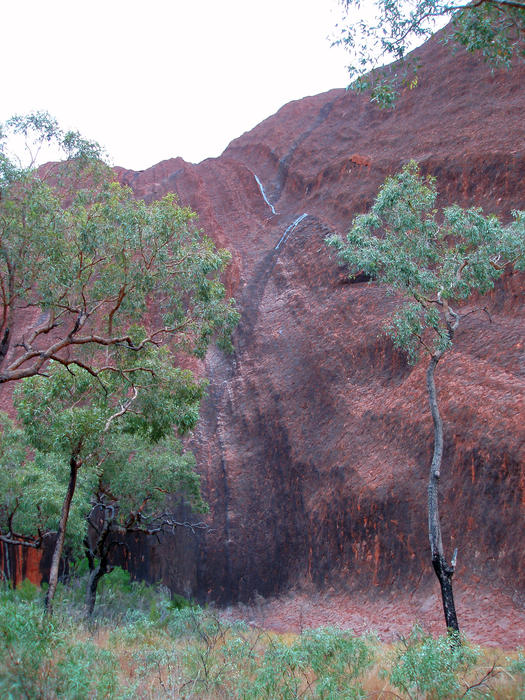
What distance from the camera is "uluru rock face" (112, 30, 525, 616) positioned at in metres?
14.8

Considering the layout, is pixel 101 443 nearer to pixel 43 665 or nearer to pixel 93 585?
pixel 43 665

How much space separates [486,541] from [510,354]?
5.51 metres

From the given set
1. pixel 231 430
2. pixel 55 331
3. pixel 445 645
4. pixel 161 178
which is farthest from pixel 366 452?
pixel 161 178

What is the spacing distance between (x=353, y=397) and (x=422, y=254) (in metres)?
7.82

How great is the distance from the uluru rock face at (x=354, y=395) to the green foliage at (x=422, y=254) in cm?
369

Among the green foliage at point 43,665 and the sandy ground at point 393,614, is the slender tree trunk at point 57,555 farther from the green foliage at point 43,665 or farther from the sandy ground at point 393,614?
the sandy ground at point 393,614

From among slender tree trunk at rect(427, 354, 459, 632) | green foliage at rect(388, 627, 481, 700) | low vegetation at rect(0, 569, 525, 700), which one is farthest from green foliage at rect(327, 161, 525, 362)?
green foliage at rect(388, 627, 481, 700)

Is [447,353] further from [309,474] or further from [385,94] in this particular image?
[385,94]

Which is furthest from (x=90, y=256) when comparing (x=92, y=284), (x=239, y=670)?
(x=239, y=670)

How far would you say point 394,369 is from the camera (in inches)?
777

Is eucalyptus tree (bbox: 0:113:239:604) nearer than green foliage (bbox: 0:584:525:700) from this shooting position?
No

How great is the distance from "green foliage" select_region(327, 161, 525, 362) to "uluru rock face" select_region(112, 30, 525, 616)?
3.69 meters

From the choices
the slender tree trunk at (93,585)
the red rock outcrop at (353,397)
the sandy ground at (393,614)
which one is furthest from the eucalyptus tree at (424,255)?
the slender tree trunk at (93,585)

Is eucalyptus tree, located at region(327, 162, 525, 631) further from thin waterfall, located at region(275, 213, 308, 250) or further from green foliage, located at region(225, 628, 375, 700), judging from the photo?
thin waterfall, located at region(275, 213, 308, 250)
